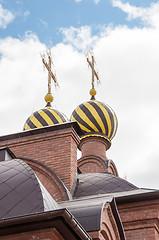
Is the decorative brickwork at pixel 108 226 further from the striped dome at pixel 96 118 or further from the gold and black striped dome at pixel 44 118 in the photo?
the striped dome at pixel 96 118

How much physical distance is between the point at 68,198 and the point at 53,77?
20.4 feet

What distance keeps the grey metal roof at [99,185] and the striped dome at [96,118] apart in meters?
3.68

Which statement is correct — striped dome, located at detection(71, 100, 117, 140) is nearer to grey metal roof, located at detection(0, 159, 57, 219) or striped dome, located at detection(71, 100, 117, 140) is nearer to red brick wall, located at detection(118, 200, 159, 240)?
red brick wall, located at detection(118, 200, 159, 240)

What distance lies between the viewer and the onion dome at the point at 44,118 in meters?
12.9

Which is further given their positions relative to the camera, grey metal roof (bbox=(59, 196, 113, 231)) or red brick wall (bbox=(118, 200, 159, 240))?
red brick wall (bbox=(118, 200, 159, 240))

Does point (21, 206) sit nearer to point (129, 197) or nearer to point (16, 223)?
point (16, 223)

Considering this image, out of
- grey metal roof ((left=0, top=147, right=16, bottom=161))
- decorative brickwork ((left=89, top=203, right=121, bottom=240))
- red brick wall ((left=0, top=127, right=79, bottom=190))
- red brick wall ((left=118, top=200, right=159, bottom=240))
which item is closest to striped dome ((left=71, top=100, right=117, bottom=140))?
red brick wall ((left=0, top=127, right=79, bottom=190))

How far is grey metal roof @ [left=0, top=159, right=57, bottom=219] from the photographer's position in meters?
5.31

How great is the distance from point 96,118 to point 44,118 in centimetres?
160

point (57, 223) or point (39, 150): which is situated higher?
point (39, 150)

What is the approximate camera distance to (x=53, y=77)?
14039mm

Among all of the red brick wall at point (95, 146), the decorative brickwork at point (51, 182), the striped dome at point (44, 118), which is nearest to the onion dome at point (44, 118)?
the striped dome at point (44, 118)

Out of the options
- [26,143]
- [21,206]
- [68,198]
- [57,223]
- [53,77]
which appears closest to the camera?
[57,223]

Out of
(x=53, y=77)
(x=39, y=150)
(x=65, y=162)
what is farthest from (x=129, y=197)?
(x=53, y=77)
